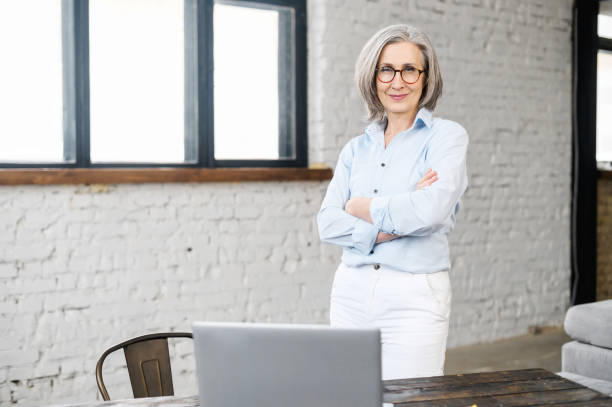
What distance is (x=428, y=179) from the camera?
80.5 inches

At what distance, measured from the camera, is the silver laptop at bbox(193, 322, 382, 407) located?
1.11 meters

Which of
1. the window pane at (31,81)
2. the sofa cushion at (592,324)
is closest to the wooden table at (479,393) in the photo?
the sofa cushion at (592,324)

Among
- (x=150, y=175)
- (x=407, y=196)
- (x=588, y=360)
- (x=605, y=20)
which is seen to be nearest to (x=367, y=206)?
(x=407, y=196)

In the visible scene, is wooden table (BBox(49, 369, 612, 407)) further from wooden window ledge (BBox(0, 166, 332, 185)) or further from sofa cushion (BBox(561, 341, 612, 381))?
wooden window ledge (BBox(0, 166, 332, 185))

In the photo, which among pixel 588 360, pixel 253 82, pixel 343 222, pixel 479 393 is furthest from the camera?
pixel 253 82

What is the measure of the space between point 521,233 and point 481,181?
1.84ft

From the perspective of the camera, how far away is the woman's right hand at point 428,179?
80.4 inches

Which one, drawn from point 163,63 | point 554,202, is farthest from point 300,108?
point 554,202

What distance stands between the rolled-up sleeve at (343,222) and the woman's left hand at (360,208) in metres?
0.02

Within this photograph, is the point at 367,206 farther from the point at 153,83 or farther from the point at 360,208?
the point at 153,83

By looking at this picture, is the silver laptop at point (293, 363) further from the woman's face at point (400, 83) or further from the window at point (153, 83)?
the window at point (153, 83)

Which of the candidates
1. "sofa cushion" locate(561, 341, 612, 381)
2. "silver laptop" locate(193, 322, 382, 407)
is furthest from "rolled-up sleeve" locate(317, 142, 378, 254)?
"sofa cushion" locate(561, 341, 612, 381)

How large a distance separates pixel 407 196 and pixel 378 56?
44cm

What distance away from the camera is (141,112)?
3660 millimetres
